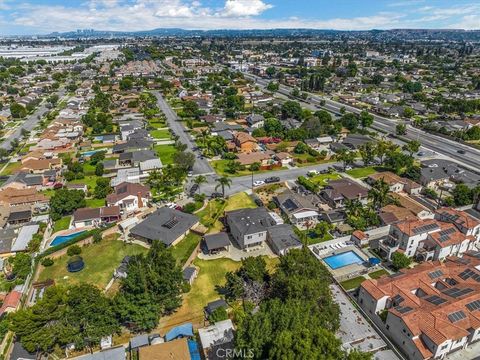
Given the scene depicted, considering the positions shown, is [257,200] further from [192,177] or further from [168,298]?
[168,298]

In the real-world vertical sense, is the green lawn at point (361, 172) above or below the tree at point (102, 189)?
below

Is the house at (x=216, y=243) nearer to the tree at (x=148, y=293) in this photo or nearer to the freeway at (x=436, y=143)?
the tree at (x=148, y=293)

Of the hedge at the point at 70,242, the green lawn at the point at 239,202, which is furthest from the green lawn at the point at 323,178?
the hedge at the point at 70,242

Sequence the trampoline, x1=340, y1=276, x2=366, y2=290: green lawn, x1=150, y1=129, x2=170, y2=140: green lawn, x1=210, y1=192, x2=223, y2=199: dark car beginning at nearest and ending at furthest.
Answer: x1=340, y1=276, x2=366, y2=290: green lawn → the trampoline → x1=210, y1=192, x2=223, y2=199: dark car → x1=150, y1=129, x2=170, y2=140: green lawn

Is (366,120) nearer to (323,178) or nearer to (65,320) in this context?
(323,178)

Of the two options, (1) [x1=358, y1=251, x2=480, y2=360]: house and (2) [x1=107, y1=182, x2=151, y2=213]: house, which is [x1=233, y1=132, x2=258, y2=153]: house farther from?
(1) [x1=358, y1=251, x2=480, y2=360]: house

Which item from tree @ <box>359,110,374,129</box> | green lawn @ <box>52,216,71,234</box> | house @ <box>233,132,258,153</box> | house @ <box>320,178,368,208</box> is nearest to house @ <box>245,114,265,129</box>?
house @ <box>233,132,258,153</box>
